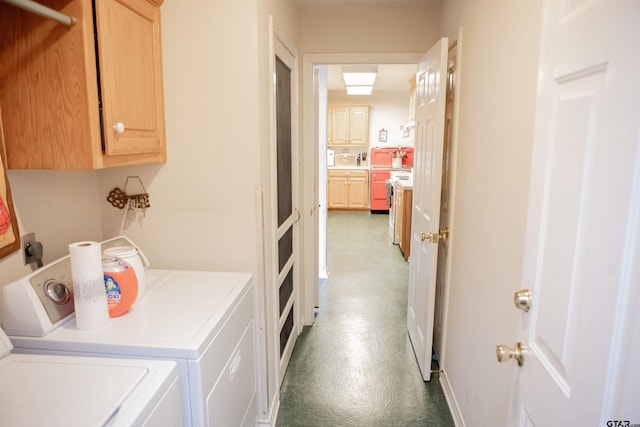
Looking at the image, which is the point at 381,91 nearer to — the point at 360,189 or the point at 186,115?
the point at 360,189

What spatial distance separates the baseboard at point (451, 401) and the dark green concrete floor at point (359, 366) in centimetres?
3

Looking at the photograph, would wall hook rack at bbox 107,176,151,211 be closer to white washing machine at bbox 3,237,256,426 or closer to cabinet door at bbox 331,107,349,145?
white washing machine at bbox 3,237,256,426

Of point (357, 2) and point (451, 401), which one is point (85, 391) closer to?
point (451, 401)

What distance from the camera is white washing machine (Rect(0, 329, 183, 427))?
3.14ft

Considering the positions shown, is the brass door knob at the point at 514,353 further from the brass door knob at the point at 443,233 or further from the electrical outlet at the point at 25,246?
the electrical outlet at the point at 25,246

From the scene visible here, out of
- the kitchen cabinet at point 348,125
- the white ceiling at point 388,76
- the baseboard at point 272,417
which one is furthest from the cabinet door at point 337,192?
the baseboard at point 272,417

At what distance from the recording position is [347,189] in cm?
848

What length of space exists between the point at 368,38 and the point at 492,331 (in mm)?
2173

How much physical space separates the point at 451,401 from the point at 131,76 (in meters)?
2.31

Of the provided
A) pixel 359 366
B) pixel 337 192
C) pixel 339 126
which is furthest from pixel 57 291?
pixel 339 126

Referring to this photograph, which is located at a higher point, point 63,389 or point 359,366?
point 63,389

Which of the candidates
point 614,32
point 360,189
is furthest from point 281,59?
point 360,189

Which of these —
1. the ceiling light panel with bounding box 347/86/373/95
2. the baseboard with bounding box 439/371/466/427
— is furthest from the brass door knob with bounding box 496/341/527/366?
the ceiling light panel with bounding box 347/86/373/95

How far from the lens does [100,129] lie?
54.5 inches
